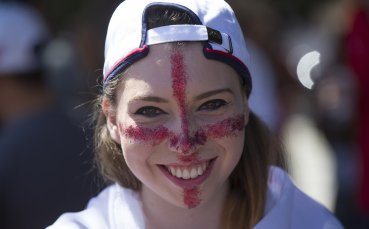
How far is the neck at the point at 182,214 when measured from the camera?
3102 mm

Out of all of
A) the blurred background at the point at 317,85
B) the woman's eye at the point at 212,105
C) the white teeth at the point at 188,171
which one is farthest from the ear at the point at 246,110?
the blurred background at the point at 317,85

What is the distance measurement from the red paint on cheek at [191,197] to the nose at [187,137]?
0.15 meters

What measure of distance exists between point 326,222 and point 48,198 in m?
1.64

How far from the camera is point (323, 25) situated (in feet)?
35.5

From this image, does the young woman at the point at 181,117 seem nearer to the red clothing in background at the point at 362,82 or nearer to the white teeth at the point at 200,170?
the white teeth at the point at 200,170

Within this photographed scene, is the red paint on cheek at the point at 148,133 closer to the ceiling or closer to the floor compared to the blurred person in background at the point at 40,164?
closer to the ceiling

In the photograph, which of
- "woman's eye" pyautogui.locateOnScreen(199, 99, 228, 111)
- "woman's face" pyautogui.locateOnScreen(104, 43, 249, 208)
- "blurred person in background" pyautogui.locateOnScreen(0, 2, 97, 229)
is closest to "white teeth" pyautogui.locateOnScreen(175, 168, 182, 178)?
"woman's face" pyautogui.locateOnScreen(104, 43, 249, 208)

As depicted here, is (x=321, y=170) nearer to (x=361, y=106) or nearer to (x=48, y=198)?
(x=361, y=106)

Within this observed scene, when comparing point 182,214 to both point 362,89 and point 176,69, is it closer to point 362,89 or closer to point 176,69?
point 176,69

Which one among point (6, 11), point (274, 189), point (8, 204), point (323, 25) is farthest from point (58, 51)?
point (323, 25)

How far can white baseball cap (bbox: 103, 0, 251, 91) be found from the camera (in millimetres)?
2902

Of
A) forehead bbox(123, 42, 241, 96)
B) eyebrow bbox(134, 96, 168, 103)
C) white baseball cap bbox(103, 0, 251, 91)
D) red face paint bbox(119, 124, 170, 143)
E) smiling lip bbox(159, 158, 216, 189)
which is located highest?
white baseball cap bbox(103, 0, 251, 91)

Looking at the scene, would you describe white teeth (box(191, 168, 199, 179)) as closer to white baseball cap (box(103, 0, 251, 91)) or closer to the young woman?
the young woman

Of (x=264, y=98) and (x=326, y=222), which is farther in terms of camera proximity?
(x=264, y=98)
